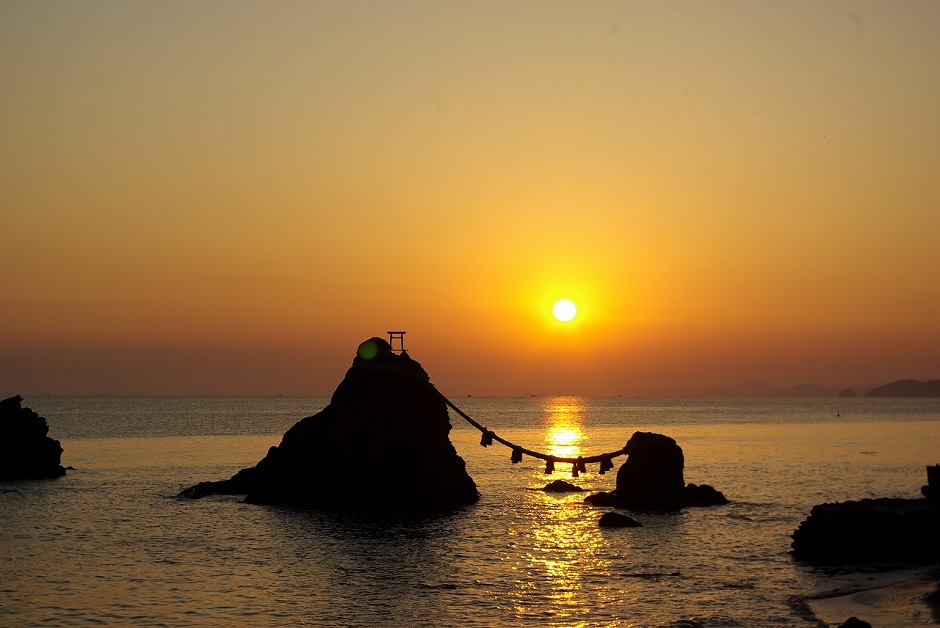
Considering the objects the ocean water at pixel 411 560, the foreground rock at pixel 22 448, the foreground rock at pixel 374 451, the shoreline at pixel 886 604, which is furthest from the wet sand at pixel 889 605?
the foreground rock at pixel 22 448

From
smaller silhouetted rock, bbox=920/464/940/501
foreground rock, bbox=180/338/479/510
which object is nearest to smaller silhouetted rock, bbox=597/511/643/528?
foreground rock, bbox=180/338/479/510

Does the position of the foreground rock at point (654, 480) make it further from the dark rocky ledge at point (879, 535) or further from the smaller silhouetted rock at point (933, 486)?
the smaller silhouetted rock at point (933, 486)

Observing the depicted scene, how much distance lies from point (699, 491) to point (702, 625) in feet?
95.7

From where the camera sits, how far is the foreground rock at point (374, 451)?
158 feet

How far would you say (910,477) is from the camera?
66.8 meters

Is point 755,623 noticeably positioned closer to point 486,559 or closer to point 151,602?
point 486,559

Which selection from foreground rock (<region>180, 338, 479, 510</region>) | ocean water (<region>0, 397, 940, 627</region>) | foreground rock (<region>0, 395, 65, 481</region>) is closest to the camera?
ocean water (<region>0, 397, 940, 627</region>)

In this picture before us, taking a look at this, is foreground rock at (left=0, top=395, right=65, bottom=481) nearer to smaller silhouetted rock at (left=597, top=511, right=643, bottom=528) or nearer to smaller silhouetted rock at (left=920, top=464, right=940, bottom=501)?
smaller silhouetted rock at (left=597, top=511, right=643, bottom=528)

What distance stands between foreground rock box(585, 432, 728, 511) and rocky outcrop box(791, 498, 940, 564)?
16.2m

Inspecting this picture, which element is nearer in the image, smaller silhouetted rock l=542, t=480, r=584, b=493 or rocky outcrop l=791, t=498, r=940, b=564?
rocky outcrop l=791, t=498, r=940, b=564

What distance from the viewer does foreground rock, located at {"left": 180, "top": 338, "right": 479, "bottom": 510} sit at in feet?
158

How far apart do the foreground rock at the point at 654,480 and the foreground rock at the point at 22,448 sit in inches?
1607

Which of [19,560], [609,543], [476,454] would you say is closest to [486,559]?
Answer: [609,543]

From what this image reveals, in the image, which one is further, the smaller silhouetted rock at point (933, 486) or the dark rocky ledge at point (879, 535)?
the smaller silhouetted rock at point (933, 486)
